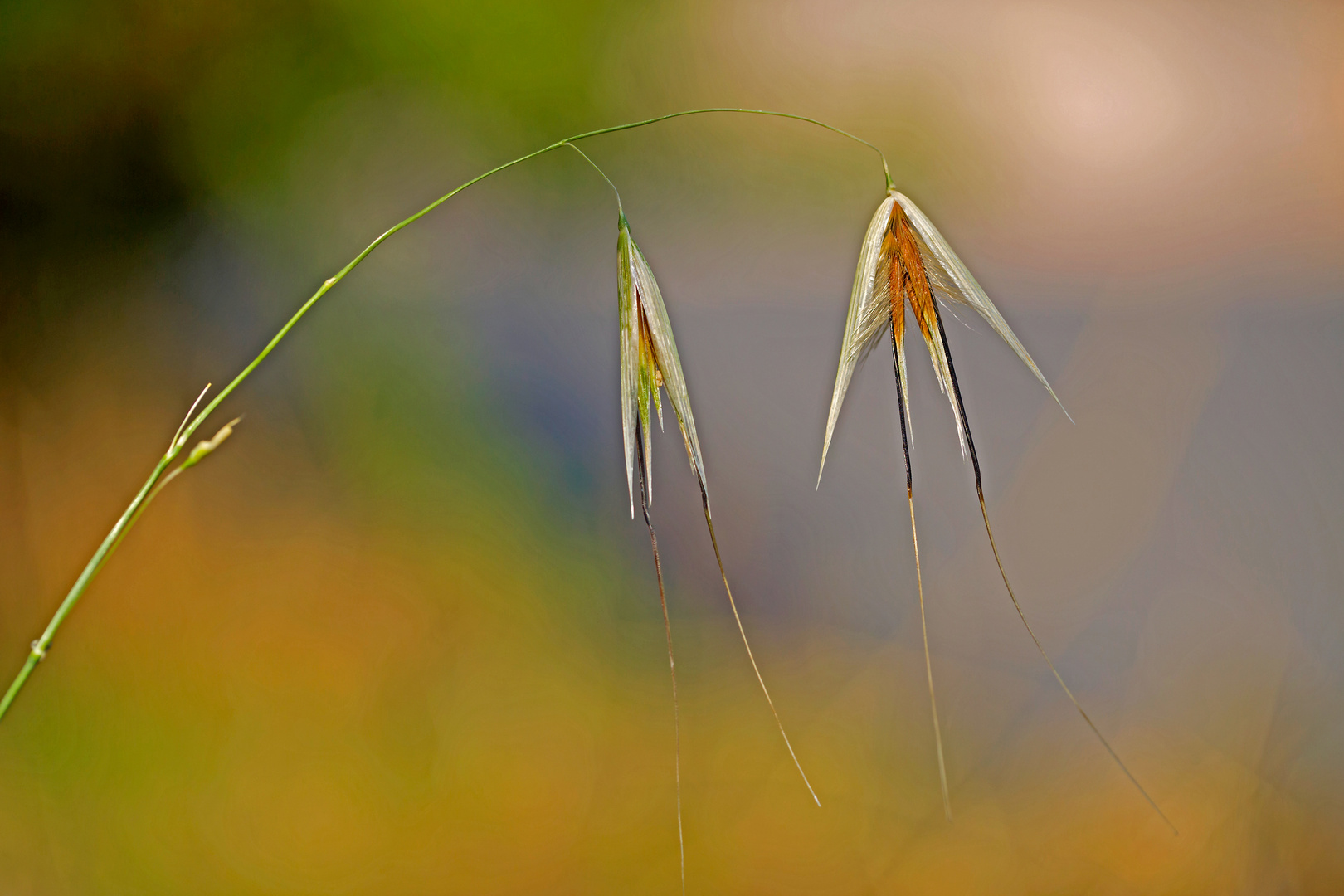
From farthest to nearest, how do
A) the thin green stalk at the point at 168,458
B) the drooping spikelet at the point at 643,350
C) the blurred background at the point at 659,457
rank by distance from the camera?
the blurred background at the point at 659,457
the drooping spikelet at the point at 643,350
the thin green stalk at the point at 168,458

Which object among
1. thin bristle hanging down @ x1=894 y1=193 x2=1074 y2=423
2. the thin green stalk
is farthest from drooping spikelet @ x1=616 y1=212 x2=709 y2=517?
thin bristle hanging down @ x1=894 y1=193 x2=1074 y2=423

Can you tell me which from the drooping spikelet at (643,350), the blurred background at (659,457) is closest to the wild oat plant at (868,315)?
the drooping spikelet at (643,350)

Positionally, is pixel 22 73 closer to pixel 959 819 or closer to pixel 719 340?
pixel 719 340

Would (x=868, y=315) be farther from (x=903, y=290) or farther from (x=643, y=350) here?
(x=643, y=350)

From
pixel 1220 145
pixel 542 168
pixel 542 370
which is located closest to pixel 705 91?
pixel 542 168

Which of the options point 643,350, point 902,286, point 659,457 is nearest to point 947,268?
point 902,286

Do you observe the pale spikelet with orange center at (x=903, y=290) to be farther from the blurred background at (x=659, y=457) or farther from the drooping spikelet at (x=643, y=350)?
the blurred background at (x=659, y=457)

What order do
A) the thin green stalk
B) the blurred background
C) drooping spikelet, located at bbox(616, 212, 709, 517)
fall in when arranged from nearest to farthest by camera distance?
1. the thin green stalk
2. drooping spikelet, located at bbox(616, 212, 709, 517)
3. the blurred background

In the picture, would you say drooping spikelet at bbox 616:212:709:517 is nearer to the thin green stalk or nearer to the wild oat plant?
the wild oat plant
